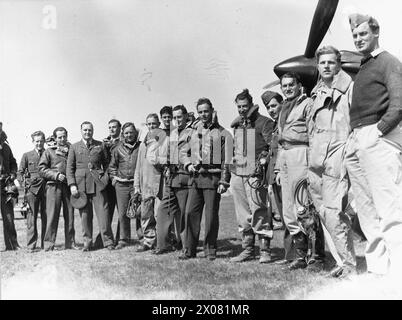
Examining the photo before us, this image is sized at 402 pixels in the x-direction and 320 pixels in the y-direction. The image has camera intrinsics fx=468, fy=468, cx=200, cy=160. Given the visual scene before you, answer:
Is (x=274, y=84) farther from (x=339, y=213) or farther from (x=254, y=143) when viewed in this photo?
(x=339, y=213)

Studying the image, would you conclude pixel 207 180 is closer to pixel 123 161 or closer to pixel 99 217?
pixel 123 161

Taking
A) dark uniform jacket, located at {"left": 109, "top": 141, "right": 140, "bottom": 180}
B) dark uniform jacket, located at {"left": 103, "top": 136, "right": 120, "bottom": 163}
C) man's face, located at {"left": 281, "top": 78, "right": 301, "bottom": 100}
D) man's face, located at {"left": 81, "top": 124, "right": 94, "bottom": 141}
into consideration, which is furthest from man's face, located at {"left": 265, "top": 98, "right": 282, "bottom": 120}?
man's face, located at {"left": 81, "top": 124, "right": 94, "bottom": 141}

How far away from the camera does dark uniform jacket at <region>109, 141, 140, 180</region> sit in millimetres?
8945

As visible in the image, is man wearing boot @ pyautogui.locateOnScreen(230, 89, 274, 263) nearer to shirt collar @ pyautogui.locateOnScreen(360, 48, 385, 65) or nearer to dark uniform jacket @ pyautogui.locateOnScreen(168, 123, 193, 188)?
dark uniform jacket @ pyautogui.locateOnScreen(168, 123, 193, 188)

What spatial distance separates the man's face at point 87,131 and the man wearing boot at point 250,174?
3197mm

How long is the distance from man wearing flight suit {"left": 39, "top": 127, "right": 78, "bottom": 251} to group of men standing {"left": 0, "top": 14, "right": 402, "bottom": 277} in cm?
2

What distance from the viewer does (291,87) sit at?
6.45m

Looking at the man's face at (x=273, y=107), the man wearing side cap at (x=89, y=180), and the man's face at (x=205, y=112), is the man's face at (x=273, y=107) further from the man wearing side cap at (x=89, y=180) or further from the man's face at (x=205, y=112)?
the man wearing side cap at (x=89, y=180)

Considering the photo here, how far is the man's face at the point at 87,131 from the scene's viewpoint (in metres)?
8.95

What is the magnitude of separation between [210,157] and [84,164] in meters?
2.91

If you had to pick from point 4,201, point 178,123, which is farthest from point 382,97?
point 4,201

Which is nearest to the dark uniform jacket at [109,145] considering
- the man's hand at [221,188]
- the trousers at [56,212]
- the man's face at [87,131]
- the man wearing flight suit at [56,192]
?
the man's face at [87,131]

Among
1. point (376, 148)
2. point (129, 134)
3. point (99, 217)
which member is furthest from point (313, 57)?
point (99, 217)

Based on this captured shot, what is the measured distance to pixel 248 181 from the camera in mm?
6918
